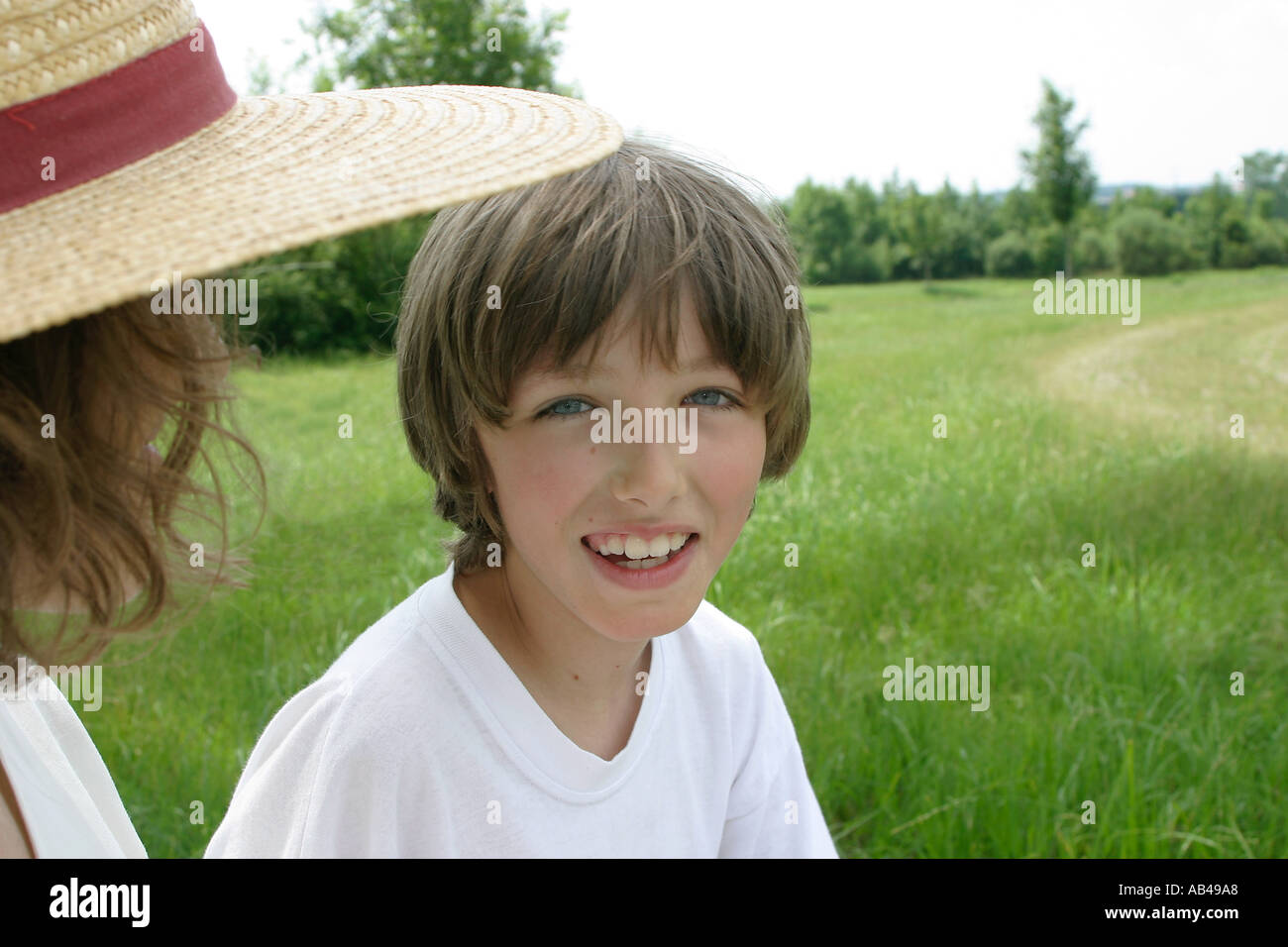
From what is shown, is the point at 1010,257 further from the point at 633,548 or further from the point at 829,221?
the point at 633,548

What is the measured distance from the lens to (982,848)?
110 inches

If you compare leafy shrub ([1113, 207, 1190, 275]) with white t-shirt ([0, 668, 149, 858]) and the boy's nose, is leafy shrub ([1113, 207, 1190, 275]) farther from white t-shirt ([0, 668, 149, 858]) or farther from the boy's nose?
white t-shirt ([0, 668, 149, 858])

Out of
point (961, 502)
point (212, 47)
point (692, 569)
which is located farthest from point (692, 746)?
point (961, 502)

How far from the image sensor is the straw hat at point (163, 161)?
951 mm

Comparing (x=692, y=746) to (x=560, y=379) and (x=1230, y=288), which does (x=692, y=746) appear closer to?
(x=560, y=379)

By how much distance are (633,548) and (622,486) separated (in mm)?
109

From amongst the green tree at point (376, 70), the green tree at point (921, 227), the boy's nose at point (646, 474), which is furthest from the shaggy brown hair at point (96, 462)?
the green tree at point (921, 227)

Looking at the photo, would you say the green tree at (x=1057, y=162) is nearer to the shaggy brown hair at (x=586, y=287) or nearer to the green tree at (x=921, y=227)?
the green tree at (x=921, y=227)

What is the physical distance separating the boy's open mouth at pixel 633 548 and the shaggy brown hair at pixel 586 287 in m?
0.23

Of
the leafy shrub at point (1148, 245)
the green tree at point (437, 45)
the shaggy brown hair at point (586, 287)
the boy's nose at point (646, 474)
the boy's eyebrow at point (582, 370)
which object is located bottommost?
the boy's nose at point (646, 474)

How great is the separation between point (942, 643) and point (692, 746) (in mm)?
2339
